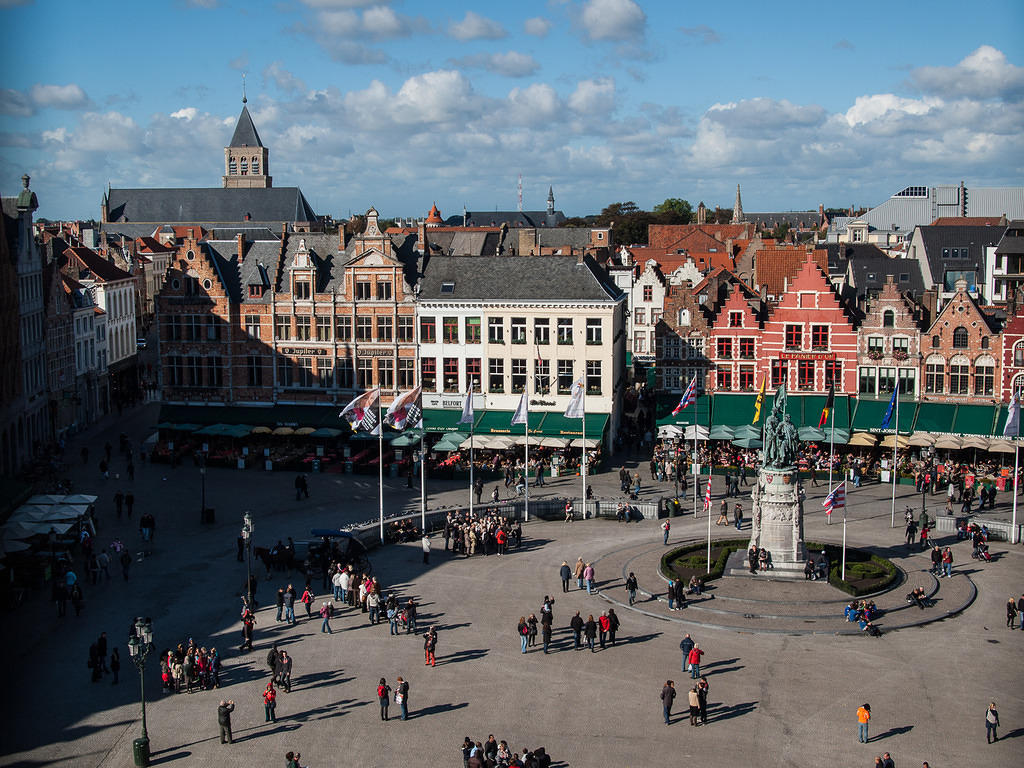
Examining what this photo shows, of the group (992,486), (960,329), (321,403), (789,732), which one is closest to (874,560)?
(992,486)

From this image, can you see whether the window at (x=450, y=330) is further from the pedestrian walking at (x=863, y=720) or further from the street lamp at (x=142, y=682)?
the pedestrian walking at (x=863, y=720)

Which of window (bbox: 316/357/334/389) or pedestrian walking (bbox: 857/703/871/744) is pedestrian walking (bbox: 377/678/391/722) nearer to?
pedestrian walking (bbox: 857/703/871/744)

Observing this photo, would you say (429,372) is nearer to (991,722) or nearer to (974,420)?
(974,420)

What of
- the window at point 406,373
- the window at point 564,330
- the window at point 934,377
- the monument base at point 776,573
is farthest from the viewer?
the window at point 406,373

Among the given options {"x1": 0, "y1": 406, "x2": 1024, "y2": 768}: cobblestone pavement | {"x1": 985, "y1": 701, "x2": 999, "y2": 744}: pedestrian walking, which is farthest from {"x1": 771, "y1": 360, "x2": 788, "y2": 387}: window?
{"x1": 985, "y1": 701, "x2": 999, "y2": 744}: pedestrian walking

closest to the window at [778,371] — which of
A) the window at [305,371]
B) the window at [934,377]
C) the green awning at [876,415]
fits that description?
the green awning at [876,415]

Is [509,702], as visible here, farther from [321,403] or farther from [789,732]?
[321,403]
